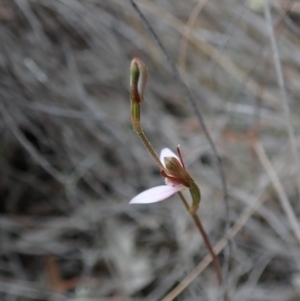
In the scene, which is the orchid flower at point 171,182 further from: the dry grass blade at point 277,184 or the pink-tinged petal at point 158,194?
the dry grass blade at point 277,184

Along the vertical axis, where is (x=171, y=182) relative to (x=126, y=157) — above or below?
above

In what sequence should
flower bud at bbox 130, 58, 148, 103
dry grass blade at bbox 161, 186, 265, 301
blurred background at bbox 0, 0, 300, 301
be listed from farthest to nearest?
blurred background at bbox 0, 0, 300, 301 → dry grass blade at bbox 161, 186, 265, 301 → flower bud at bbox 130, 58, 148, 103

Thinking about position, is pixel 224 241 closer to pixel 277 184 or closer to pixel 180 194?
pixel 277 184

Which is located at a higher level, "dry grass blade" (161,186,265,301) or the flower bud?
the flower bud

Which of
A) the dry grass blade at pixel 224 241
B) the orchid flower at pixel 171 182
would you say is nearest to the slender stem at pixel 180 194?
the orchid flower at pixel 171 182

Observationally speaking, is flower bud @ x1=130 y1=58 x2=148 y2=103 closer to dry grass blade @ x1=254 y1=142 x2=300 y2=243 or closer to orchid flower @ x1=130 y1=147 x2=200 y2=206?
orchid flower @ x1=130 y1=147 x2=200 y2=206

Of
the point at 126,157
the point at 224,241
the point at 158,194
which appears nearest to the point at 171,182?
the point at 158,194

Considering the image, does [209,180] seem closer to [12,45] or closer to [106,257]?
[106,257]

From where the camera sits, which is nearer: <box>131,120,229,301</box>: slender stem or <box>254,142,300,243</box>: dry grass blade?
<box>131,120,229,301</box>: slender stem

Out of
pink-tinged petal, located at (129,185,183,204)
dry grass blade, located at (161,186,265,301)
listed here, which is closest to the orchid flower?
pink-tinged petal, located at (129,185,183,204)
